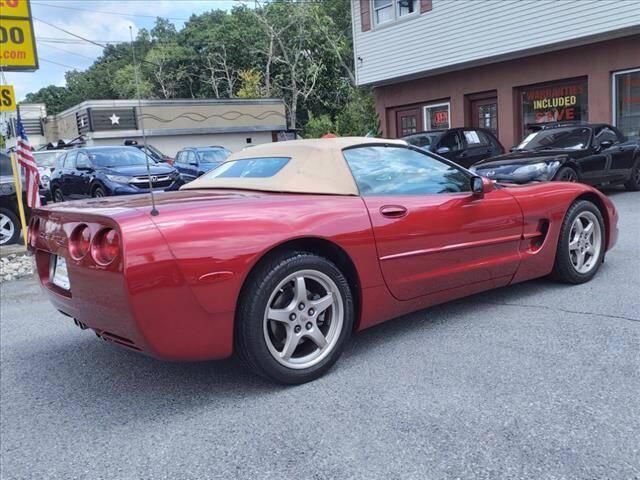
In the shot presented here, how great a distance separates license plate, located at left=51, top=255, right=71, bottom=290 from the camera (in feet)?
10.8

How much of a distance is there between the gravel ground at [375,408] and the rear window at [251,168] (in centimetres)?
126

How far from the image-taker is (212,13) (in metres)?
55.8

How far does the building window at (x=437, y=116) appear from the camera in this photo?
57.1ft

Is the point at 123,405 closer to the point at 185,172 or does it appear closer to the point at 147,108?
the point at 185,172

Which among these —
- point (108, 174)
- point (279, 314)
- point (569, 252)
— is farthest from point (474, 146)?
point (279, 314)

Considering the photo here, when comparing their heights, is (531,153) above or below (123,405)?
above

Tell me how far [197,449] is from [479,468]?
1.23 metres

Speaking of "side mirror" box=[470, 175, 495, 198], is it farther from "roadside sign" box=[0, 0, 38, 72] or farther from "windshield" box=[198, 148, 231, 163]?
"windshield" box=[198, 148, 231, 163]

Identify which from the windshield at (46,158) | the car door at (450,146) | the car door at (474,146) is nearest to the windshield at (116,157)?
the windshield at (46,158)

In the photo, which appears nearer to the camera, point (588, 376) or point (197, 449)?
point (197, 449)

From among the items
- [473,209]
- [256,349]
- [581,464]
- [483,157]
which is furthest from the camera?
[483,157]

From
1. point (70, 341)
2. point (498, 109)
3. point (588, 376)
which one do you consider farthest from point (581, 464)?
point (498, 109)

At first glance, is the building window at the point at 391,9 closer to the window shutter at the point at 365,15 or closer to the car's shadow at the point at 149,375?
the window shutter at the point at 365,15

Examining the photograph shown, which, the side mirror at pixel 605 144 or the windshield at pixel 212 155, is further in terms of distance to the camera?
the windshield at pixel 212 155
